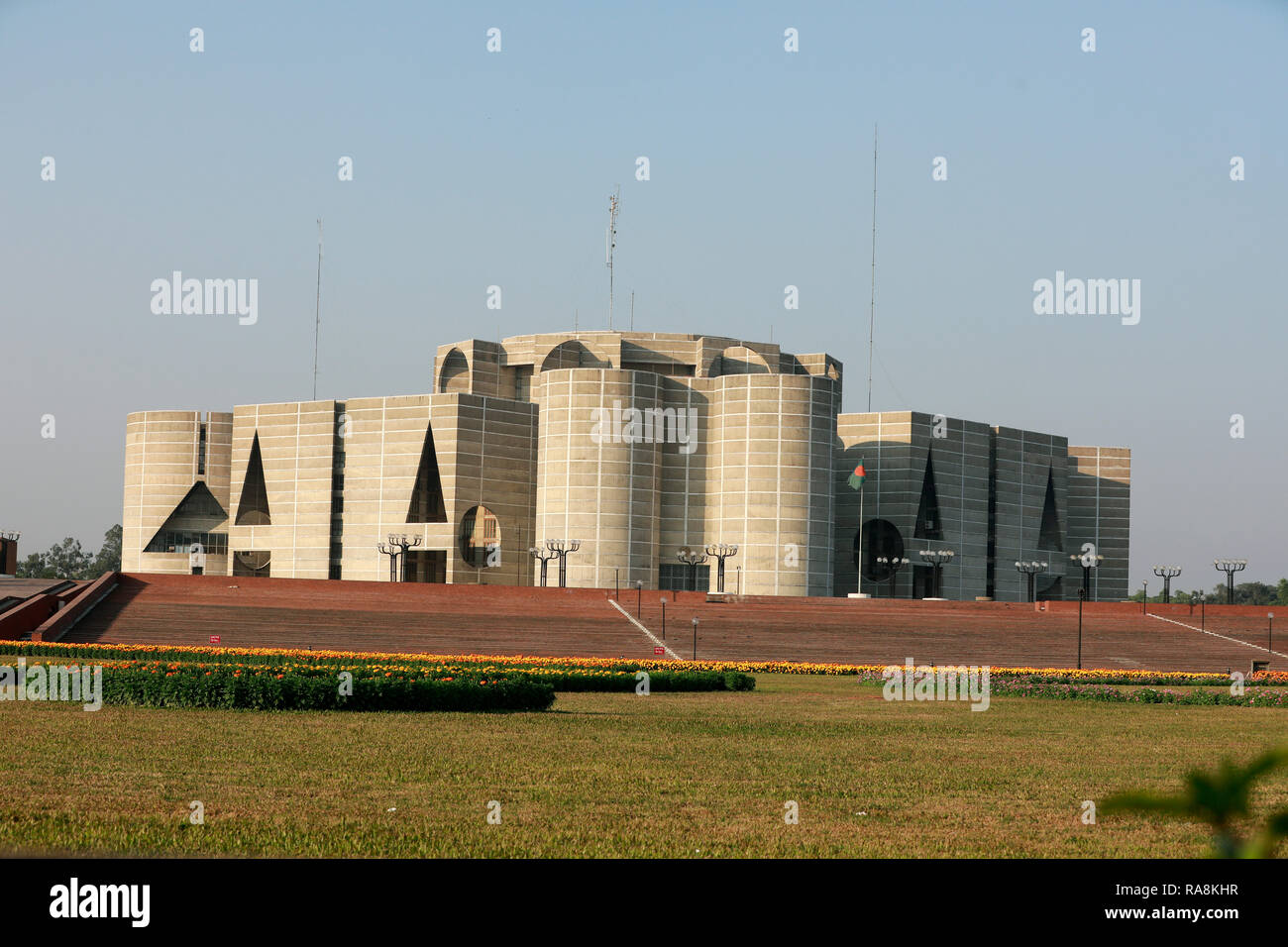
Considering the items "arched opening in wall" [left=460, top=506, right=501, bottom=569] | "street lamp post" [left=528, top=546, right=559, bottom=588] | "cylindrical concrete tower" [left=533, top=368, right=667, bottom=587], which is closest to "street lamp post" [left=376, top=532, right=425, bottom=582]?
"arched opening in wall" [left=460, top=506, right=501, bottom=569]

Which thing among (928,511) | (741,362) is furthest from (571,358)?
(928,511)

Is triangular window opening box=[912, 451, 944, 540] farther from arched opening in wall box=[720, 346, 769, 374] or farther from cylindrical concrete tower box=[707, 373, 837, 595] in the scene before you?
arched opening in wall box=[720, 346, 769, 374]

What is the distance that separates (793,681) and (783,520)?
43.9m

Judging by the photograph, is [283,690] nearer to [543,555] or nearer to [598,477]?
[543,555]

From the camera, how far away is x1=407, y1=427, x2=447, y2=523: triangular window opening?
85375 millimetres

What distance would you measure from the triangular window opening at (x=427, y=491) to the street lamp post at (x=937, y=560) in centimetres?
2989

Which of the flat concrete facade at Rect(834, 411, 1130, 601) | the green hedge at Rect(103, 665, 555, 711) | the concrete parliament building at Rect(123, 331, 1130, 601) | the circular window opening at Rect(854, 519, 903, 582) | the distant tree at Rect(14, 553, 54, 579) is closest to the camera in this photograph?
the green hedge at Rect(103, 665, 555, 711)

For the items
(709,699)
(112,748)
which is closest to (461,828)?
(112,748)

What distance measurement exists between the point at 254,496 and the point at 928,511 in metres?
44.5

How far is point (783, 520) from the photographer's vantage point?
269 feet

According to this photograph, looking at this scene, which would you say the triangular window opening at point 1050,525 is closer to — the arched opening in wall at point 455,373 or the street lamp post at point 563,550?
the street lamp post at point 563,550

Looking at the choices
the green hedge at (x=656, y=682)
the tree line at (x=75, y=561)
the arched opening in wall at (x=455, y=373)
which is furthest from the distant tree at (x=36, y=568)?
the green hedge at (x=656, y=682)

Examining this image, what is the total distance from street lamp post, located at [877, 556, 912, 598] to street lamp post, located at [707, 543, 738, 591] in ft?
39.1
